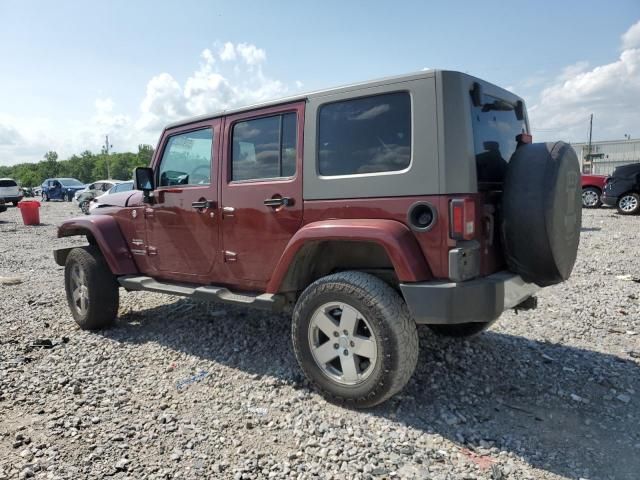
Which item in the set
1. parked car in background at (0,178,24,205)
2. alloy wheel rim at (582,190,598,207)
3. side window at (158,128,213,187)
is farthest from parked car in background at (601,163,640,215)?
parked car in background at (0,178,24,205)

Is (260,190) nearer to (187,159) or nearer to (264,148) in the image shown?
(264,148)

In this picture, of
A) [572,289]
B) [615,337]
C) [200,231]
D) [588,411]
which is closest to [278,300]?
[200,231]

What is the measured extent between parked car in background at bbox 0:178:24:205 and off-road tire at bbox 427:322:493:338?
24.4 meters

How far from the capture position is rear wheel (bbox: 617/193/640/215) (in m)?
14.6

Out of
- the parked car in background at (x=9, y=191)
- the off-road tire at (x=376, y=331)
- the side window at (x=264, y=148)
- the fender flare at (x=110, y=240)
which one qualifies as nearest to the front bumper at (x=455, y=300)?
the off-road tire at (x=376, y=331)

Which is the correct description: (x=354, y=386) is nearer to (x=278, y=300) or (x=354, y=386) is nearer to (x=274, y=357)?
(x=278, y=300)

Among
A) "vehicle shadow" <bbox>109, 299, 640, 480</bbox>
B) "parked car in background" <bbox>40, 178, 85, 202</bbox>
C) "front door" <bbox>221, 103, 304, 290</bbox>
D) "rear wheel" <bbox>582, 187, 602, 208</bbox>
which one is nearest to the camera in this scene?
"vehicle shadow" <bbox>109, 299, 640, 480</bbox>

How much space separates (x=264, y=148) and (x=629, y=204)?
A: 14.8 m

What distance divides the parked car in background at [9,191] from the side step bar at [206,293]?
22.2 metres

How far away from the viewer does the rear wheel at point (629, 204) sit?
14.6m

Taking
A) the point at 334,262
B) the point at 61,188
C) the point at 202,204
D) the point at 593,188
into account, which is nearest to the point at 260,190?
the point at 202,204

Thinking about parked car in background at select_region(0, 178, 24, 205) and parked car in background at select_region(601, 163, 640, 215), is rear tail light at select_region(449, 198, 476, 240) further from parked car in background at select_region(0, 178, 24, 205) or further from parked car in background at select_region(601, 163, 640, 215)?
parked car in background at select_region(0, 178, 24, 205)

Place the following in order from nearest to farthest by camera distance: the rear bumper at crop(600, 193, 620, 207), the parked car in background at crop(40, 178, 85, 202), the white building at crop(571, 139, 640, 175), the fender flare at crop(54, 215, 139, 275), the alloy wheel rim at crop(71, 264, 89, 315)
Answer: the fender flare at crop(54, 215, 139, 275) < the alloy wheel rim at crop(71, 264, 89, 315) < the rear bumper at crop(600, 193, 620, 207) < the parked car in background at crop(40, 178, 85, 202) < the white building at crop(571, 139, 640, 175)

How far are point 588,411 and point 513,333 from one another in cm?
146
